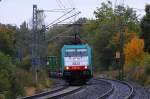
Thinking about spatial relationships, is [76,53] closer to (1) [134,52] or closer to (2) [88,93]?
(2) [88,93]

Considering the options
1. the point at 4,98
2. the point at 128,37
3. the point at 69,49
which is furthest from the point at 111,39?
the point at 4,98

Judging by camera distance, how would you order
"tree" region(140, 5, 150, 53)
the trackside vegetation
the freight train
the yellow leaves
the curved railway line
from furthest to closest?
"tree" region(140, 5, 150, 53)
the yellow leaves
the freight train
the trackside vegetation
the curved railway line

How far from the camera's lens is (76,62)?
49312 millimetres

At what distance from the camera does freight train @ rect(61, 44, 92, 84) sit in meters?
49.2

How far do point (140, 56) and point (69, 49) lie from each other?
37.4 m

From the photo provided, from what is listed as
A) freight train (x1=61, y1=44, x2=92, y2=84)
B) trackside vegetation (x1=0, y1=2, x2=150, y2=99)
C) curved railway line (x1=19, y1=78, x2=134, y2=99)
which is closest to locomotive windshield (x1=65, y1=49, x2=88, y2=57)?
freight train (x1=61, y1=44, x2=92, y2=84)

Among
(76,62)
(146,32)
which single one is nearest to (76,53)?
(76,62)

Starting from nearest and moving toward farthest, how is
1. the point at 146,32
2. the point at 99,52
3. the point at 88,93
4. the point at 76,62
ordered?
the point at 88,93 < the point at 76,62 < the point at 146,32 < the point at 99,52

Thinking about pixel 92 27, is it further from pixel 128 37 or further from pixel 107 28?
pixel 128 37

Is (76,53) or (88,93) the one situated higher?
(76,53)

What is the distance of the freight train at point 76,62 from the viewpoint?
49219mm

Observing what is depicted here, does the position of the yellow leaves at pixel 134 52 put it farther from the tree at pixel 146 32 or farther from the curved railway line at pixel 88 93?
the curved railway line at pixel 88 93

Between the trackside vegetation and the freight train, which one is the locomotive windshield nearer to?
the freight train

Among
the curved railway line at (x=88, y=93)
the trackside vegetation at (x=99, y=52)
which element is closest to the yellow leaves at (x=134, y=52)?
the trackside vegetation at (x=99, y=52)
